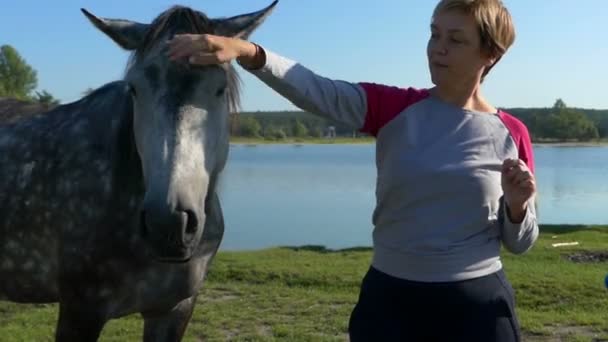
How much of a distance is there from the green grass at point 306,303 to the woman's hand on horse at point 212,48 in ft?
11.7

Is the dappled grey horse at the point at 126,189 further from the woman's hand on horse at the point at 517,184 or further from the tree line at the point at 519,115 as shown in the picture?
the tree line at the point at 519,115

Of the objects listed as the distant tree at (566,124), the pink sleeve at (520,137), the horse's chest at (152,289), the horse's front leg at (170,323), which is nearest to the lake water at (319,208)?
the horse's front leg at (170,323)

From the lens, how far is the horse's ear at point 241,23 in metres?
2.87

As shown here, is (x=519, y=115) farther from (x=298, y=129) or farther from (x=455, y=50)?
(x=455, y=50)

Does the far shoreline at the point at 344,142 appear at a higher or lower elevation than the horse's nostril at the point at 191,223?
lower

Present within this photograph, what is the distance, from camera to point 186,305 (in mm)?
3594

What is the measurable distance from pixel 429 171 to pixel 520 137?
1.23ft

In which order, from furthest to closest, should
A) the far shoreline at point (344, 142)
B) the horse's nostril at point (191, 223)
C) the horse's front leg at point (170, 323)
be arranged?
the far shoreline at point (344, 142) < the horse's front leg at point (170, 323) < the horse's nostril at point (191, 223)

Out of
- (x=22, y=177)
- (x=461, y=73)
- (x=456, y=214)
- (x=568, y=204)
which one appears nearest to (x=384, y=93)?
(x=461, y=73)

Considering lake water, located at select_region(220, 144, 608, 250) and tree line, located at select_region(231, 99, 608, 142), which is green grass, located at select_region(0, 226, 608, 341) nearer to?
lake water, located at select_region(220, 144, 608, 250)

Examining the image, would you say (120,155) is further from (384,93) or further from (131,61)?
(384,93)

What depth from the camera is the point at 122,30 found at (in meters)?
2.87

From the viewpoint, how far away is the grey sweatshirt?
2.21 m

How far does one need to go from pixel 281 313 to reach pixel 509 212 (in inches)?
168
